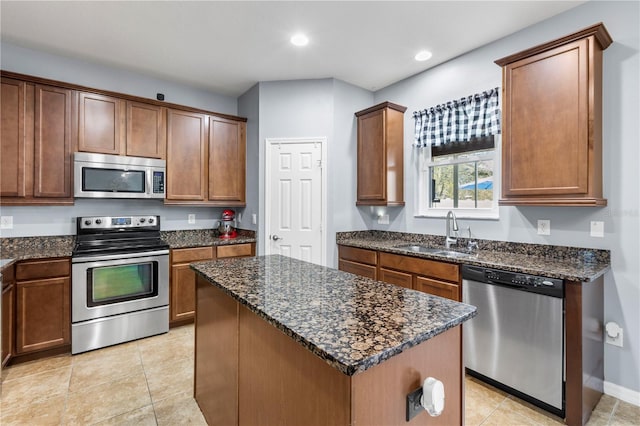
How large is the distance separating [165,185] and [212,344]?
2.33m

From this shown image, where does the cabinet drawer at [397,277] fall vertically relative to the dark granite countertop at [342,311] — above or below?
below

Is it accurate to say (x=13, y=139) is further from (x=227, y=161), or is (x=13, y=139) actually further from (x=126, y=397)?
(x=126, y=397)

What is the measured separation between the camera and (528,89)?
7.63 ft

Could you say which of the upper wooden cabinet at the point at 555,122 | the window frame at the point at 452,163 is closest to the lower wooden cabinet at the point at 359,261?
the window frame at the point at 452,163

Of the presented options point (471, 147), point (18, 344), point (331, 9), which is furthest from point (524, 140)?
point (18, 344)

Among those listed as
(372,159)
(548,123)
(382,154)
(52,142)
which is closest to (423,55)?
(382,154)

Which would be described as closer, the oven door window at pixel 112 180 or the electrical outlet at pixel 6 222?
the electrical outlet at pixel 6 222

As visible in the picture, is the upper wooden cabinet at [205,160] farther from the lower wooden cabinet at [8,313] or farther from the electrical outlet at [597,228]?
the electrical outlet at [597,228]

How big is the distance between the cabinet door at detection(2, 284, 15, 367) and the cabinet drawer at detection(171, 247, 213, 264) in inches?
48.8

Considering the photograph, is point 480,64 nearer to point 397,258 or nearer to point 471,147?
point 471,147

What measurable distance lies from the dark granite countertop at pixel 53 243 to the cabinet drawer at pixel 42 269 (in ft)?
0.18

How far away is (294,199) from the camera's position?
12.3 feet

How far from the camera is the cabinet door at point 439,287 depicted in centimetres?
248

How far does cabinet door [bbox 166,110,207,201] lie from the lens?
3.55m
